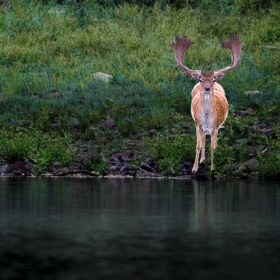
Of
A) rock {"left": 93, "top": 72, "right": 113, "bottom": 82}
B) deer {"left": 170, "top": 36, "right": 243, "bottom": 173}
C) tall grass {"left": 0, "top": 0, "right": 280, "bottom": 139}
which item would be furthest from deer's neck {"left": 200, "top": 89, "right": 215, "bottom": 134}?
rock {"left": 93, "top": 72, "right": 113, "bottom": 82}

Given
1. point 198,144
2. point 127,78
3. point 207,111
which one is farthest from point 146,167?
point 127,78

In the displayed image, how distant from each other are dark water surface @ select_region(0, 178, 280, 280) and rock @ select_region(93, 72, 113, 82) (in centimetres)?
657

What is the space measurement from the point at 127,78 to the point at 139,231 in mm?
11641

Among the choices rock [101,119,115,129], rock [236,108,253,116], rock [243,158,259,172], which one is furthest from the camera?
rock [236,108,253,116]

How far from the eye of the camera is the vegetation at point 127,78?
17.1 metres

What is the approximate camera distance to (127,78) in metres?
20.9

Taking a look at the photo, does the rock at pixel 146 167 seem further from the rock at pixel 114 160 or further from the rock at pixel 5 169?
the rock at pixel 5 169

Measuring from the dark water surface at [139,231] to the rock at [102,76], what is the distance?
6565 mm

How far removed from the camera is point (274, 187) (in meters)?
14.4

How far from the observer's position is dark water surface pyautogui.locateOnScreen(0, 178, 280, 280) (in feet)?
24.3

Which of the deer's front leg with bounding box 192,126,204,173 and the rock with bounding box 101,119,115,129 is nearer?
the deer's front leg with bounding box 192,126,204,173

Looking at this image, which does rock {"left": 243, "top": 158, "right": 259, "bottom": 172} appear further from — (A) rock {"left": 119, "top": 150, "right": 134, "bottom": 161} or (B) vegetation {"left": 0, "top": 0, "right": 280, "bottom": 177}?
(A) rock {"left": 119, "top": 150, "right": 134, "bottom": 161}

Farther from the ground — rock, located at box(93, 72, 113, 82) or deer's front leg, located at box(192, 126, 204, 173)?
rock, located at box(93, 72, 113, 82)

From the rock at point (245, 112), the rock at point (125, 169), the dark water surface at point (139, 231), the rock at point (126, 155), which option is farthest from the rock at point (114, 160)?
the rock at point (245, 112)
